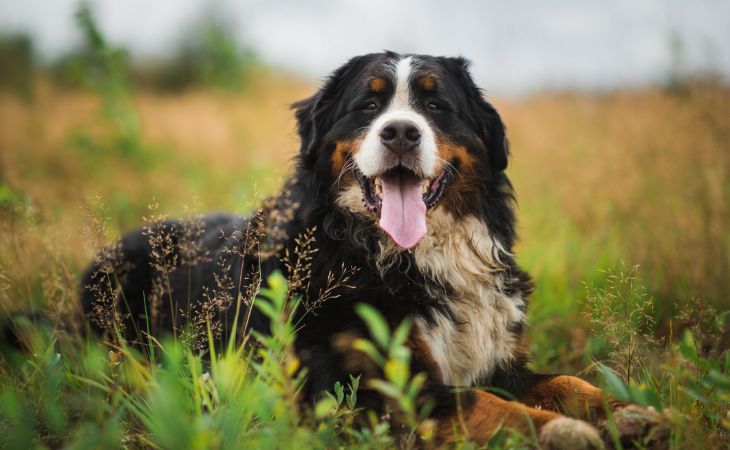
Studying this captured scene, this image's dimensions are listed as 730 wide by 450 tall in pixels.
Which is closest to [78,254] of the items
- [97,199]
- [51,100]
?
[97,199]

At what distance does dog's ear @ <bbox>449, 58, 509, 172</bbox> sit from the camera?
3074 millimetres

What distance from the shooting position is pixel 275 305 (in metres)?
1.92

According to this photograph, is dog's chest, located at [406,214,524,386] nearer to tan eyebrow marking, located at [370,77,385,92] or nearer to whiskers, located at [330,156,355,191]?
whiskers, located at [330,156,355,191]

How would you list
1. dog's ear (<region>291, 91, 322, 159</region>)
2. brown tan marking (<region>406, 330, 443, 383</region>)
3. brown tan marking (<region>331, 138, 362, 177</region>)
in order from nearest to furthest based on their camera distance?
brown tan marking (<region>406, 330, 443, 383</region>) → brown tan marking (<region>331, 138, 362, 177</region>) → dog's ear (<region>291, 91, 322, 159</region>)

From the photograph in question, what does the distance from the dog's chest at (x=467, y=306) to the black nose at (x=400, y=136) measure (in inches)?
18.0

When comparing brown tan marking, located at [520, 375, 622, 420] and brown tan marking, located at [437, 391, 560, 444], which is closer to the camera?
brown tan marking, located at [437, 391, 560, 444]

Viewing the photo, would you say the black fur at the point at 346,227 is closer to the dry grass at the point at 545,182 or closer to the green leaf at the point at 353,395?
the green leaf at the point at 353,395

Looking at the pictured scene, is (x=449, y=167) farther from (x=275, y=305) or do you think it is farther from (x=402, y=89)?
(x=275, y=305)

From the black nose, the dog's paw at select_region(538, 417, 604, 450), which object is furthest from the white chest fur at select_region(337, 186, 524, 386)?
the dog's paw at select_region(538, 417, 604, 450)

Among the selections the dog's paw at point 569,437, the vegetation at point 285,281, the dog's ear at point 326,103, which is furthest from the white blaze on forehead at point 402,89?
the dog's paw at point 569,437

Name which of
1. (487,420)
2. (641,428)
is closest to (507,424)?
(487,420)

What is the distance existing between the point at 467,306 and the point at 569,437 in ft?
3.07

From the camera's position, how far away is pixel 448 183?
2.88 meters

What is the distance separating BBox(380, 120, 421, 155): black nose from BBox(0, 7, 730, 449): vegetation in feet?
2.26
